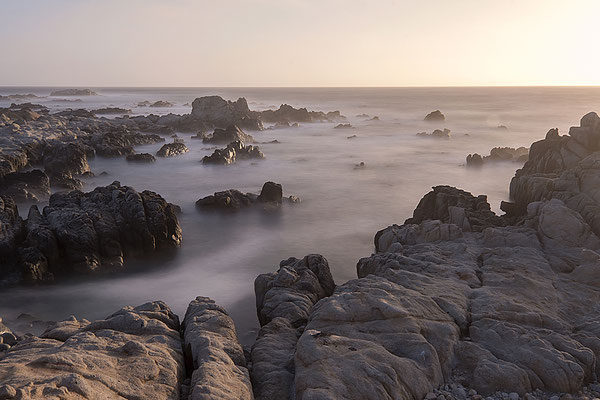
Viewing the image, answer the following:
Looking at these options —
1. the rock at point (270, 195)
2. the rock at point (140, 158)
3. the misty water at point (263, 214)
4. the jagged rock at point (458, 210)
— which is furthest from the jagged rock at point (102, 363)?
the rock at point (140, 158)

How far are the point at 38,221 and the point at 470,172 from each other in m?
44.1

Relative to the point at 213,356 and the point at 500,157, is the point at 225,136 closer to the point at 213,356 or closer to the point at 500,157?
the point at 500,157

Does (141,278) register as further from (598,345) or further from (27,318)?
(598,345)

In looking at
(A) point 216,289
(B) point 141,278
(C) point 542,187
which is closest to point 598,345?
(C) point 542,187

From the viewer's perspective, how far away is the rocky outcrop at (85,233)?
2153cm

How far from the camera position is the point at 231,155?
2189 inches

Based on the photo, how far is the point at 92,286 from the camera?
21.2m

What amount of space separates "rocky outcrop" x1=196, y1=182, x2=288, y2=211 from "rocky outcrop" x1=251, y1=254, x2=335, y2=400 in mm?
16762

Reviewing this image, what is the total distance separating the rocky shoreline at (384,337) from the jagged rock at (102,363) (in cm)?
3

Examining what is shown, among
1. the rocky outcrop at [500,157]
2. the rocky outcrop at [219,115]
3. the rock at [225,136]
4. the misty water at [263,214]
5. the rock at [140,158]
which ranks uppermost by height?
the rocky outcrop at [219,115]

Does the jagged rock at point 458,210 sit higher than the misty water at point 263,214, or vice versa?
the jagged rock at point 458,210

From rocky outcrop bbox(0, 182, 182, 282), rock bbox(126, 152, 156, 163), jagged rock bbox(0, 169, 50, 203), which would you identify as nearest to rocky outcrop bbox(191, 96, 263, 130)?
rock bbox(126, 152, 156, 163)

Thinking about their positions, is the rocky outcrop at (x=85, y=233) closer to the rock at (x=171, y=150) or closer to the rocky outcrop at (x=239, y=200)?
the rocky outcrop at (x=239, y=200)

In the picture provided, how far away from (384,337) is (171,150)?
179ft
